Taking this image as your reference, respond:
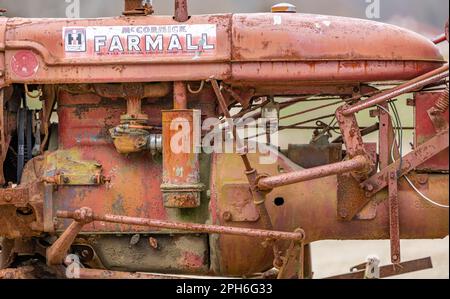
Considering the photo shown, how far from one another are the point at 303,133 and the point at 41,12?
13.5 ft

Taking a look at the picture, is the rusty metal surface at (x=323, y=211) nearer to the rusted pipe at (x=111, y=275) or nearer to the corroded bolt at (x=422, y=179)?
the corroded bolt at (x=422, y=179)

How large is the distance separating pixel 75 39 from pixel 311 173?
5.94 feet

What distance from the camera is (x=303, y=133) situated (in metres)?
14.0

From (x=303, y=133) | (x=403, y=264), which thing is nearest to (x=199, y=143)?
(x=403, y=264)

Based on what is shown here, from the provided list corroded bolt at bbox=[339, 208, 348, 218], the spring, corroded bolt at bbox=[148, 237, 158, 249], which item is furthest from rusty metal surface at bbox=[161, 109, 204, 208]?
the spring

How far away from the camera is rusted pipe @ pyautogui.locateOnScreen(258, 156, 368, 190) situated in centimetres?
664

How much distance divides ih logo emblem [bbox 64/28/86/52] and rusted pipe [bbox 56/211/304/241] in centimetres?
111

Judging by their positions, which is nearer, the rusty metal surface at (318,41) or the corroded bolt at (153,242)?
the rusty metal surface at (318,41)

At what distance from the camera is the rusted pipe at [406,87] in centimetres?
672

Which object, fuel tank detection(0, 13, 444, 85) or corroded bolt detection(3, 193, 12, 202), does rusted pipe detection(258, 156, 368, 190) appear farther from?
corroded bolt detection(3, 193, 12, 202)

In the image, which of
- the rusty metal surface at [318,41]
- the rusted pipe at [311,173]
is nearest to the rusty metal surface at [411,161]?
the rusted pipe at [311,173]
